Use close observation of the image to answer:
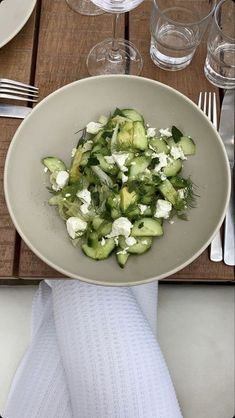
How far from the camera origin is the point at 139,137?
701 millimetres

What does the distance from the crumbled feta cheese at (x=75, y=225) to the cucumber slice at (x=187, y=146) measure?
179mm

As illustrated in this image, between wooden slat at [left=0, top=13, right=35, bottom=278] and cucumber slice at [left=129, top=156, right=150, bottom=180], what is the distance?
18cm

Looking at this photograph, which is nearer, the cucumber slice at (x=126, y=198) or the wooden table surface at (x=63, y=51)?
the cucumber slice at (x=126, y=198)

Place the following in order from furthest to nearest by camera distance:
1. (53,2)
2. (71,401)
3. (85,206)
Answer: (53,2) → (71,401) → (85,206)

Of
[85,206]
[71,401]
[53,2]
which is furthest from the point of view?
[53,2]

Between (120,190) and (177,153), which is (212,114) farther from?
(120,190)

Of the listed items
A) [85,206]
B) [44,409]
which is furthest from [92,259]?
[44,409]

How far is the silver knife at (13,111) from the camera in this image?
0.79 metres

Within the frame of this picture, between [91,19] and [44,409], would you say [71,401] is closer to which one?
[44,409]

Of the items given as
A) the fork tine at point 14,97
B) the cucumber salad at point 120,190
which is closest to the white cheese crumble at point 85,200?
the cucumber salad at point 120,190

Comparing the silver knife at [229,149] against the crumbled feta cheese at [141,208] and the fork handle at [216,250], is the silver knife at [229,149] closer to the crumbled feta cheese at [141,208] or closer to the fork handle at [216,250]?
the fork handle at [216,250]

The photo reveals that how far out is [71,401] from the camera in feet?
2.64

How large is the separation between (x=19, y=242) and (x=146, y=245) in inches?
6.9

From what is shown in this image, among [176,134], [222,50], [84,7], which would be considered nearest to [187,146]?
[176,134]
